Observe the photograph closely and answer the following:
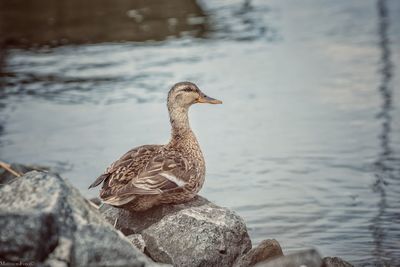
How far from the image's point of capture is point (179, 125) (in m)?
7.71

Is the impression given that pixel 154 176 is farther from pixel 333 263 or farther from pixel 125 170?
pixel 333 263

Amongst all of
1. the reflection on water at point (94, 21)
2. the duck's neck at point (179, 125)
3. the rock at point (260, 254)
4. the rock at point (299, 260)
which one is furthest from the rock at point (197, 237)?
the reflection on water at point (94, 21)

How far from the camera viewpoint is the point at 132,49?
53.8ft

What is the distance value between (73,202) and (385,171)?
17.5ft

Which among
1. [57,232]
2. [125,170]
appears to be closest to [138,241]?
[125,170]

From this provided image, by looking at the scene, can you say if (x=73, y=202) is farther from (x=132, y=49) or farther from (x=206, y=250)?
(x=132, y=49)

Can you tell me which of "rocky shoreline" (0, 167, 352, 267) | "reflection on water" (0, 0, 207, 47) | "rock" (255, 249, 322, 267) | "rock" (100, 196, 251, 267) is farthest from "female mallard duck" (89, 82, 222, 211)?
"reflection on water" (0, 0, 207, 47)

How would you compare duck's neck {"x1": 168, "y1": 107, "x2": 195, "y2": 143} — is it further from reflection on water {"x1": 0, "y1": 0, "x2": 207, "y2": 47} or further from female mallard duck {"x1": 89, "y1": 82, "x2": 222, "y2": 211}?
reflection on water {"x1": 0, "y1": 0, "x2": 207, "y2": 47}

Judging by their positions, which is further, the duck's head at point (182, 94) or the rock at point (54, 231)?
the duck's head at point (182, 94)

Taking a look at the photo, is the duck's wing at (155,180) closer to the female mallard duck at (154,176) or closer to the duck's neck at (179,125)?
the female mallard duck at (154,176)

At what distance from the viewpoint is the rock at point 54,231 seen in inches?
191

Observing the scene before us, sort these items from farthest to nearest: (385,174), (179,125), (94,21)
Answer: (94,21) < (385,174) < (179,125)

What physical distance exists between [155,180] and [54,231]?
1961 millimetres

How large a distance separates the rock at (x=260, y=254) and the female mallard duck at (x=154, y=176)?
0.90 metres
